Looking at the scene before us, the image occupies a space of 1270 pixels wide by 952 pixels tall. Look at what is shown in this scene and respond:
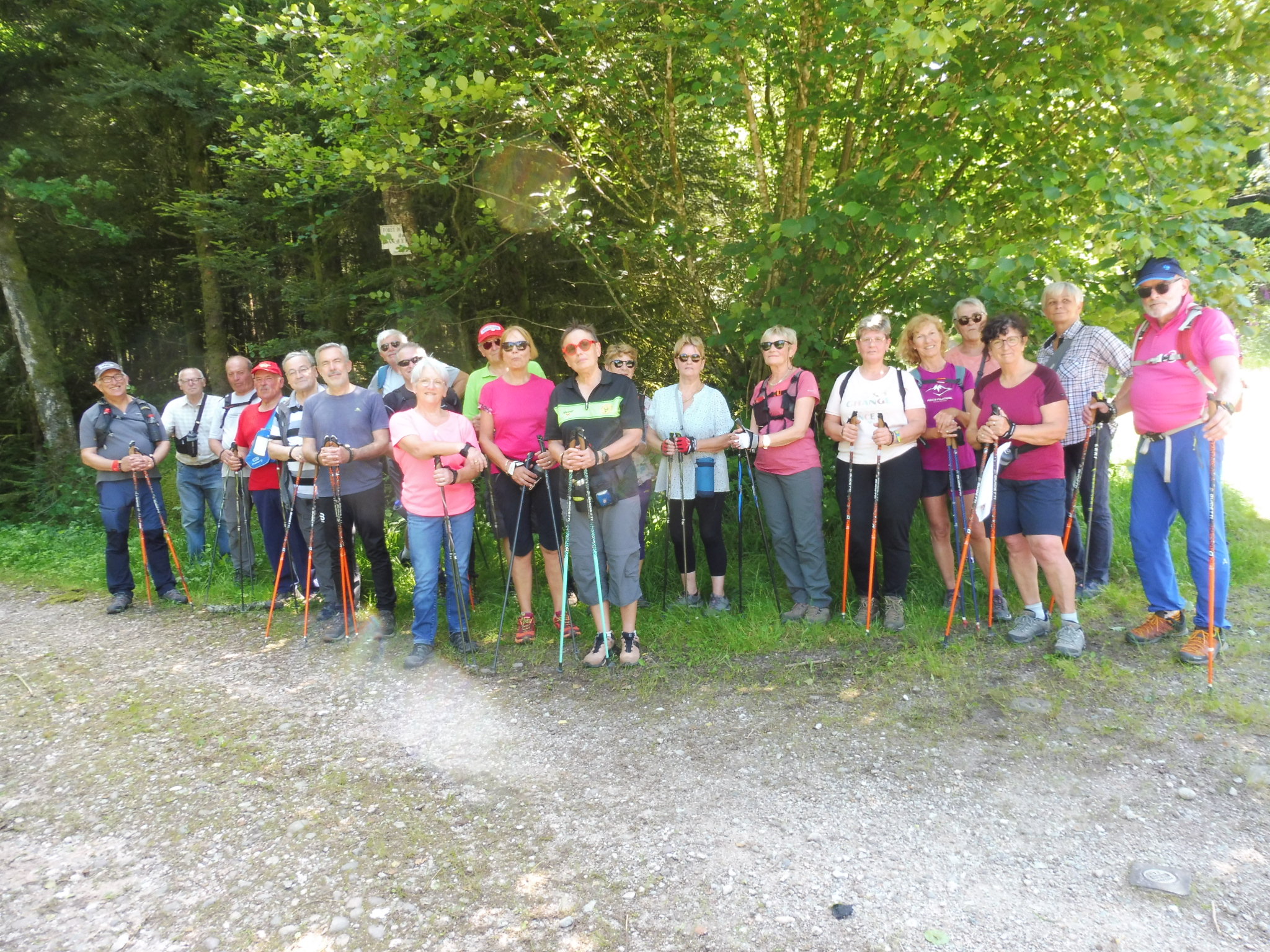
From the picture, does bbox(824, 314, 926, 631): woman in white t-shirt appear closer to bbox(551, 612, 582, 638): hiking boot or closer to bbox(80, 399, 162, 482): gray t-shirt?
bbox(551, 612, 582, 638): hiking boot

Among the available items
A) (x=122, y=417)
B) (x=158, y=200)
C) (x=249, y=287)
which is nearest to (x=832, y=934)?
(x=122, y=417)

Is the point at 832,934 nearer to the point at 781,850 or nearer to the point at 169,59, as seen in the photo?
the point at 781,850

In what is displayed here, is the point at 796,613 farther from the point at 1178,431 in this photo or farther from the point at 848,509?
the point at 1178,431

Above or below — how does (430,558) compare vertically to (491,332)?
below

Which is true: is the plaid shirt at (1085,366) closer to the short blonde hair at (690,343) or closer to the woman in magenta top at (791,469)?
the woman in magenta top at (791,469)

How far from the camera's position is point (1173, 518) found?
4645 mm

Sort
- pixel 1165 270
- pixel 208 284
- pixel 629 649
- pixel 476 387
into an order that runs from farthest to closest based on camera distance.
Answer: pixel 208 284
pixel 476 387
pixel 629 649
pixel 1165 270

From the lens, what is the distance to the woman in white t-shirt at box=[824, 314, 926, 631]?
508 centimetres

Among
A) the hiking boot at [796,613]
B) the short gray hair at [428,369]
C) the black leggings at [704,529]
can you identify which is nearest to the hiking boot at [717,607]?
the black leggings at [704,529]

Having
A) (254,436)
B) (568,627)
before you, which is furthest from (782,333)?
(254,436)

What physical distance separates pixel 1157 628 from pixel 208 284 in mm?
12679

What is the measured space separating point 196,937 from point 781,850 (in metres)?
2.13

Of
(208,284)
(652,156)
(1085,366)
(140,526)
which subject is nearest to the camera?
(1085,366)

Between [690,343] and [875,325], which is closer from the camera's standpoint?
[875,325]
